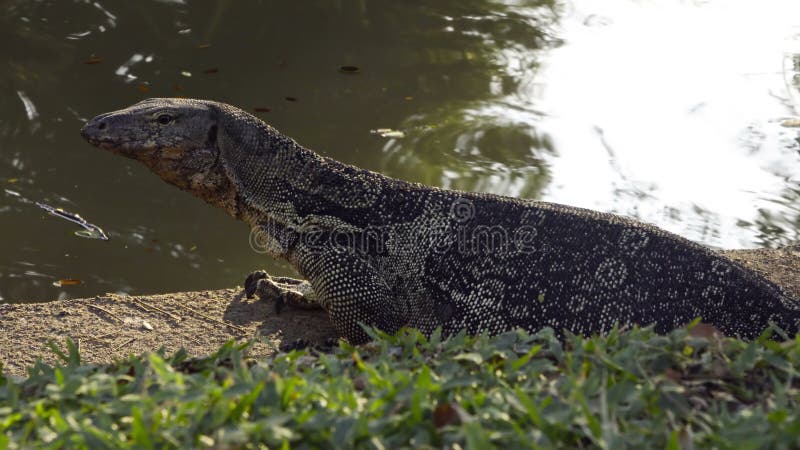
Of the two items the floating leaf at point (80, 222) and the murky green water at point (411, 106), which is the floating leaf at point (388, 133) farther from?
the floating leaf at point (80, 222)

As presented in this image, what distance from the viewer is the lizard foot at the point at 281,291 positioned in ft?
18.2

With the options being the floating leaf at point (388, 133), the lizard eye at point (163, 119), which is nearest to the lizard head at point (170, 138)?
the lizard eye at point (163, 119)

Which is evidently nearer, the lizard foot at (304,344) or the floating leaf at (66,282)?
the lizard foot at (304,344)

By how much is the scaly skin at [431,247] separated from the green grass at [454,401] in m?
1.81

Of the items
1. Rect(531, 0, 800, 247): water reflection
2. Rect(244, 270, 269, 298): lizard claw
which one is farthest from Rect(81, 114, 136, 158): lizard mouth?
Rect(531, 0, 800, 247): water reflection

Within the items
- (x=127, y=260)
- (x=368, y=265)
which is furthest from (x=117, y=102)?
(x=368, y=265)

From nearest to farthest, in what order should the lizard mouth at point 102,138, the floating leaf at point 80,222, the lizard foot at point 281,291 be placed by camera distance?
1. the lizard mouth at point 102,138
2. the lizard foot at point 281,291
3. the floating leaf at point 80,222

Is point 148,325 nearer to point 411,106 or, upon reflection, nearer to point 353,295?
point 353,295

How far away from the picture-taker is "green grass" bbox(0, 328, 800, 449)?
202 centimetres

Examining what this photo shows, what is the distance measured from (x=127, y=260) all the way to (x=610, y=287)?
4.16 meters

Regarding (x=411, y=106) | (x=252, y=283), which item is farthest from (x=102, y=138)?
(x=411, y=106)

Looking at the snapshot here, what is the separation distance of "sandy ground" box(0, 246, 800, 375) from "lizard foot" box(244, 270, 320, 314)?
53 millimetres

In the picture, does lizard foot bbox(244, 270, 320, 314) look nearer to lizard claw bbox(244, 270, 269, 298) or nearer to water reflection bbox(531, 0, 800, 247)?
lizard claw bbox(244, 270, 269, 298)

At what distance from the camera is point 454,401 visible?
225 cm
